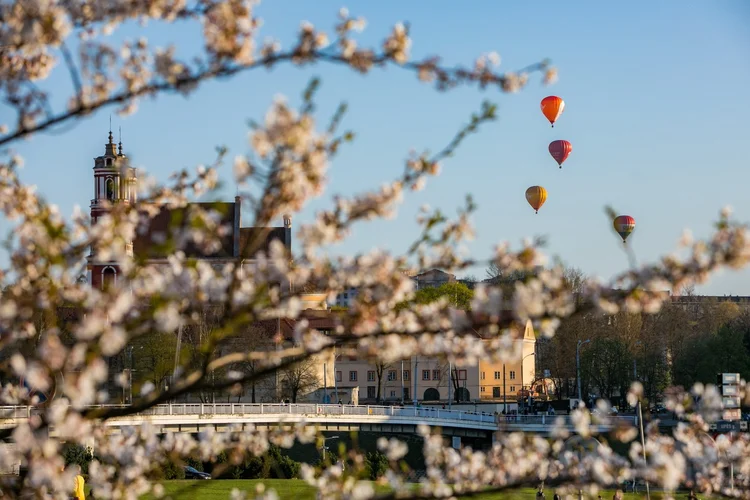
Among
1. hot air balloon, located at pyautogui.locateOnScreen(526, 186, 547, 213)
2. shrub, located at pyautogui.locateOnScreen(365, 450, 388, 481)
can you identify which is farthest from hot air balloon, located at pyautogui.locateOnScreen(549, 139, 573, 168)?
shrub, located at pyautogui.locateOnScreen(365, 450, 388, 481)

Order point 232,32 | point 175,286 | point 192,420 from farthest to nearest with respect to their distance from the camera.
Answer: point 192,420, point 232,32, point 175,286

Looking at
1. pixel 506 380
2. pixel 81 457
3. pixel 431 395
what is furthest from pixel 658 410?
pixel 81 457

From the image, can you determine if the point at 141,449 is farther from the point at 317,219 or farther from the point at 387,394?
the point at 387,394

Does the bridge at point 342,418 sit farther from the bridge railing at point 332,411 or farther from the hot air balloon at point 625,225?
the hot air balloon at point 625,225

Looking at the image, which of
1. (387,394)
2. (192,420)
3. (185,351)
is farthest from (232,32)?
(387,394)

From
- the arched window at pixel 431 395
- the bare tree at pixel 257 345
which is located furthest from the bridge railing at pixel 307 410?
the arched window at pixel 431 395

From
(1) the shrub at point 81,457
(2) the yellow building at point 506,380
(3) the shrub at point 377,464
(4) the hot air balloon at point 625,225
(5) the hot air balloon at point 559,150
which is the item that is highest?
(5) the hot air balloon at point 559,150
